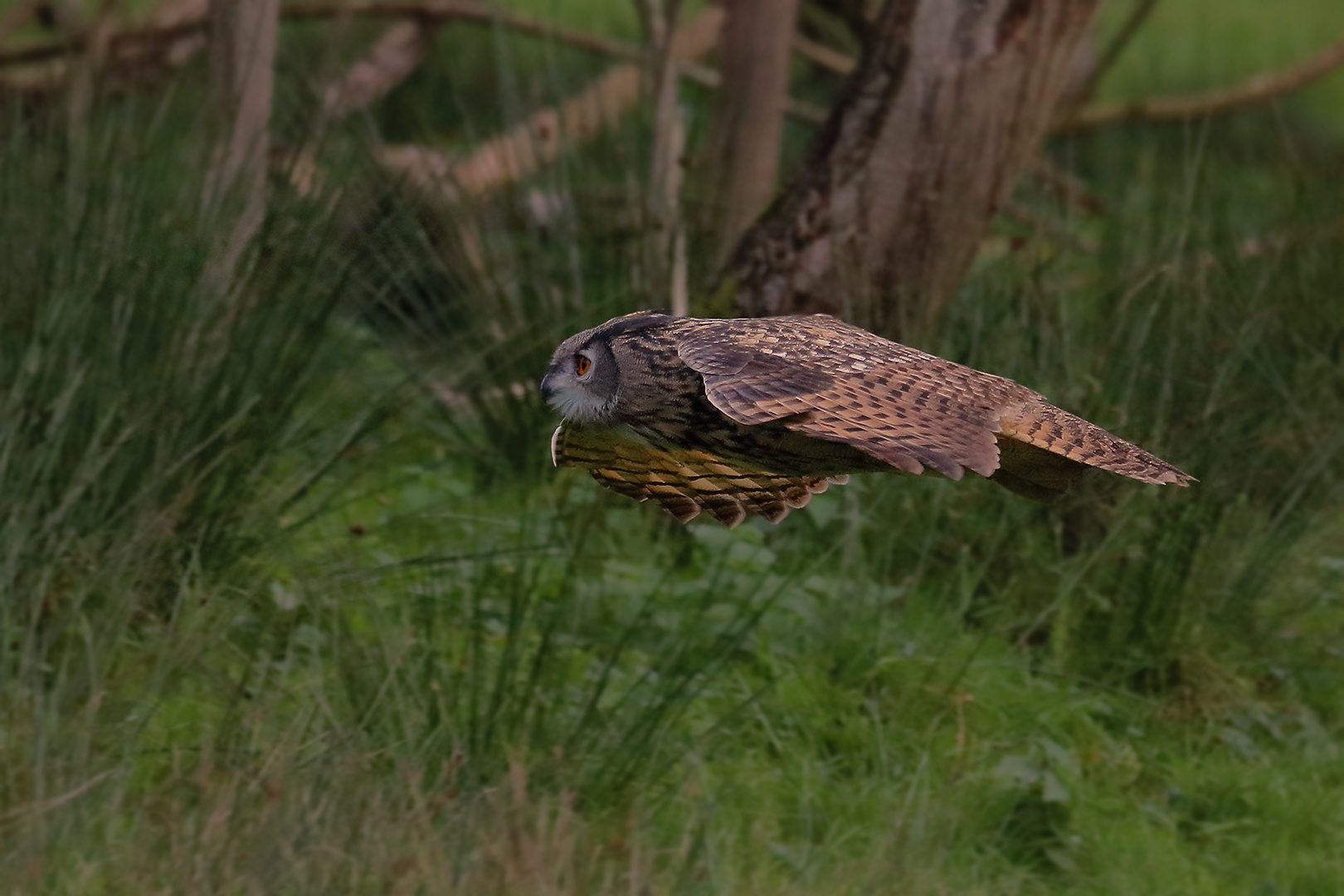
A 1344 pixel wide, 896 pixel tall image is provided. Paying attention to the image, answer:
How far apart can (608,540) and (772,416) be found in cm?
246

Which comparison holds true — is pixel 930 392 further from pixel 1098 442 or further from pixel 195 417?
pixel 195 417

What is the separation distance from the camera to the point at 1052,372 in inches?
164

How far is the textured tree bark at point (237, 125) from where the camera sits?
3.66 m

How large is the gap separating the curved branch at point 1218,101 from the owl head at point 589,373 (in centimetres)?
646

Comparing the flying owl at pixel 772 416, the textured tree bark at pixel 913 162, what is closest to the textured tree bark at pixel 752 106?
the textured tree bark at pixel 913 162

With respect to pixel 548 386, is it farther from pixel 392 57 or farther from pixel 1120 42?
pixel 392 57

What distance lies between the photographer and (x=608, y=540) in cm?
425

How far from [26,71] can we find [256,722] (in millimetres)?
6449

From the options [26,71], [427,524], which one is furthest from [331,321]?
[26,71]

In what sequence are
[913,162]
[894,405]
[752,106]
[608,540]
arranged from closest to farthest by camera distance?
[894,405], [608,540], [913,162], [752,106]

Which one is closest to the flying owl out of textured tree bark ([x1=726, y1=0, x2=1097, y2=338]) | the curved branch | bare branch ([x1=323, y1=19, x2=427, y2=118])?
textured tree bark ([x1=726, y1=0, x2=1097, y2=338])

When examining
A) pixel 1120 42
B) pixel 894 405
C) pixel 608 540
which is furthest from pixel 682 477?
pixel 1120 42

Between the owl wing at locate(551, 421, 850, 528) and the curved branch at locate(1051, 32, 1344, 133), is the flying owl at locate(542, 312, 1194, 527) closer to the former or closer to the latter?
the owl wing at locate(551, 421, 850, 528)

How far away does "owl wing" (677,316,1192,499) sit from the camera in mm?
1792
